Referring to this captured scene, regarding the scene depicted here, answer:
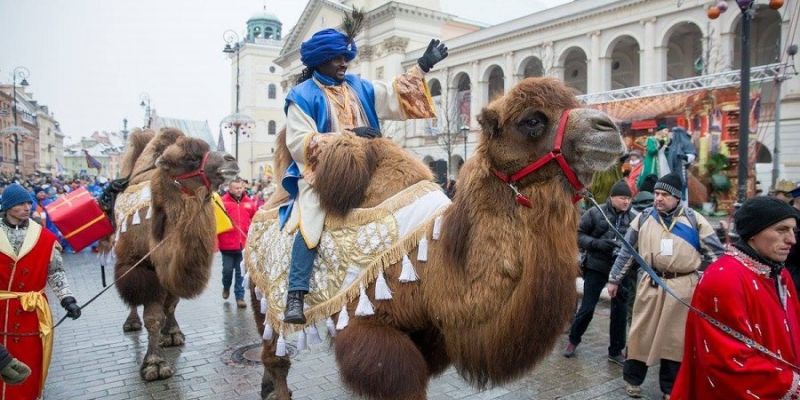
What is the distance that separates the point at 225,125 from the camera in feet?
84.2

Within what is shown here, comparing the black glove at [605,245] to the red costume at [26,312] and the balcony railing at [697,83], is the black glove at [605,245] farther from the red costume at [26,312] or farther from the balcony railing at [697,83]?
the balcony railing at [697,83]

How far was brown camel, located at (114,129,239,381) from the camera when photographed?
5949 mm

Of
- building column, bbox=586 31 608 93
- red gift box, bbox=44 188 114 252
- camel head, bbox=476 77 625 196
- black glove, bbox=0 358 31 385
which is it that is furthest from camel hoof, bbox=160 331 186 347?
building column, bbox=586 31 608 93

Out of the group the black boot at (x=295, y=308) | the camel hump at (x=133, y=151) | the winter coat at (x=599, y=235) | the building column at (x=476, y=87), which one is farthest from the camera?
the building column at (x=476, y=87)

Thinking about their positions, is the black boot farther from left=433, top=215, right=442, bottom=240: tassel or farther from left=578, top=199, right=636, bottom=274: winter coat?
left=578, top=199, right=636, bottom=274: winter coat

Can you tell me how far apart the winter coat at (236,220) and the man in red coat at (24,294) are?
4.92 meters

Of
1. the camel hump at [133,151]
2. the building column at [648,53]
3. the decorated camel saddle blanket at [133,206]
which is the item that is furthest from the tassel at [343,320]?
the building column at [648,53]

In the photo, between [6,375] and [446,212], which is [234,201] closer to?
[6,375]

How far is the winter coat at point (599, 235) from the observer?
21.4ft

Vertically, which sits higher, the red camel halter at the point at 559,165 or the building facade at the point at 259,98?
the building facade at the point at 259,98

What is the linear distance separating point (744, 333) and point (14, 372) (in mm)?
4597

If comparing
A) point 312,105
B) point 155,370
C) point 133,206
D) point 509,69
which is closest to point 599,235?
point 312,105

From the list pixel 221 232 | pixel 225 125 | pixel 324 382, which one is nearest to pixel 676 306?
pixel 324 382

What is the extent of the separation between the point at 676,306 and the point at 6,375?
5503 millimetres
